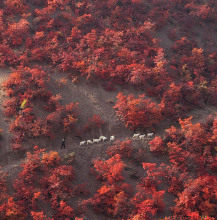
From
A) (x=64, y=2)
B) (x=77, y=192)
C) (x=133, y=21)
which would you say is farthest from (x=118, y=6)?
(x=77, y=192)

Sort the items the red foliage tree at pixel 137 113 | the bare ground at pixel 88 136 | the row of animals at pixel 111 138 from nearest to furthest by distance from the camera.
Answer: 1. the bare ground at pixel 88 136
2. the row of animals at pixel 111 138
3. the red foliage tree at pixel 137 113

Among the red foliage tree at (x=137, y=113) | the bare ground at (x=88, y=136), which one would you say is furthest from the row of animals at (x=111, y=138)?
the red foliage tree at (x=137, y=113)

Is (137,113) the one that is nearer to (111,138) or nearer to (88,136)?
(111,138)

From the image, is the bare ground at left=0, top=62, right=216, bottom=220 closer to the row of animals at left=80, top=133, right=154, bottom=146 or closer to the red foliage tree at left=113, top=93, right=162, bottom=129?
the row of animals at left=80, top=133, right=154, bottom=146

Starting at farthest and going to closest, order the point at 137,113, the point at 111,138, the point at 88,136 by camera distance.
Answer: the point at 137,113 → the point at 88,136 → the point at 111,138

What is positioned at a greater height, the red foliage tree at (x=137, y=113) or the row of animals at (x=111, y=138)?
the red foliage tree at (x=137, y=113)

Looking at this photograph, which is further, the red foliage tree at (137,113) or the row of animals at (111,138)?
the red foliage tree at (137,113)

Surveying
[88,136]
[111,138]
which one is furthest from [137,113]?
[88,136]

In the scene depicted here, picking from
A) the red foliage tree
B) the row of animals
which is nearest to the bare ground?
the row of animals

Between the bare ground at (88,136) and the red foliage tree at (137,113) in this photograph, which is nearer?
the bare ground at (88,136)

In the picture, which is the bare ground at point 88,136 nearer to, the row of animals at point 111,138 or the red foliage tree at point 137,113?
the row of animals at point 111,138

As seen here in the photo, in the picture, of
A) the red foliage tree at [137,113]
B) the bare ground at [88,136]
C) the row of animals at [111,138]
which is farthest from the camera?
the red foliage tree at [137,113]
